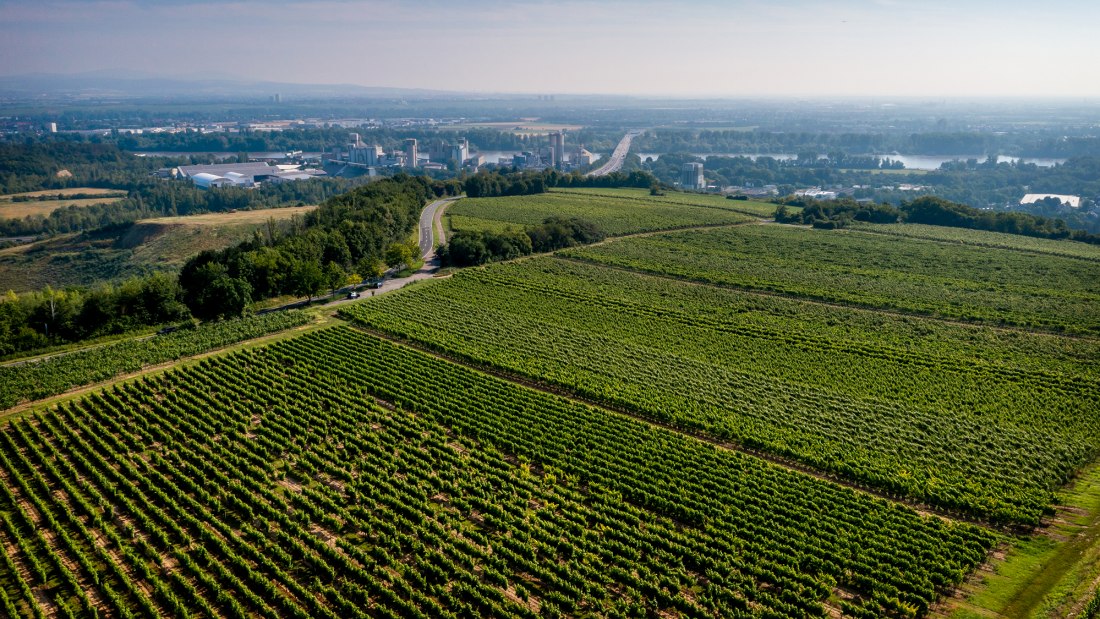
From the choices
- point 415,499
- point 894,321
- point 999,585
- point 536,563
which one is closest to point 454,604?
point 536,563

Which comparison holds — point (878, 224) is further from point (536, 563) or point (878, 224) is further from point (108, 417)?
point (108, 417)

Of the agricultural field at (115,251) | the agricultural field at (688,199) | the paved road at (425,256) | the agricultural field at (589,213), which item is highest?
the agricultural field at (688,199)

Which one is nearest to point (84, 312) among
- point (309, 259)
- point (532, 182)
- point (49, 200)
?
point (309, 259)

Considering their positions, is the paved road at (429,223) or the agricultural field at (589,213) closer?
the paved road at (429,223)

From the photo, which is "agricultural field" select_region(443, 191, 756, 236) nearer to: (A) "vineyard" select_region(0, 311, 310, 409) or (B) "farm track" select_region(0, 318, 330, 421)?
(B) "farm track" select_region(0, 318, 330, 421)

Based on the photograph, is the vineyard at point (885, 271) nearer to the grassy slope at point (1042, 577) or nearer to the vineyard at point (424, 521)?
the grassy slope at point (1042, 577)

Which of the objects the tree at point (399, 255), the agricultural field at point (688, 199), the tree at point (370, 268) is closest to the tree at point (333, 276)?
the tree at point (370, 268)
